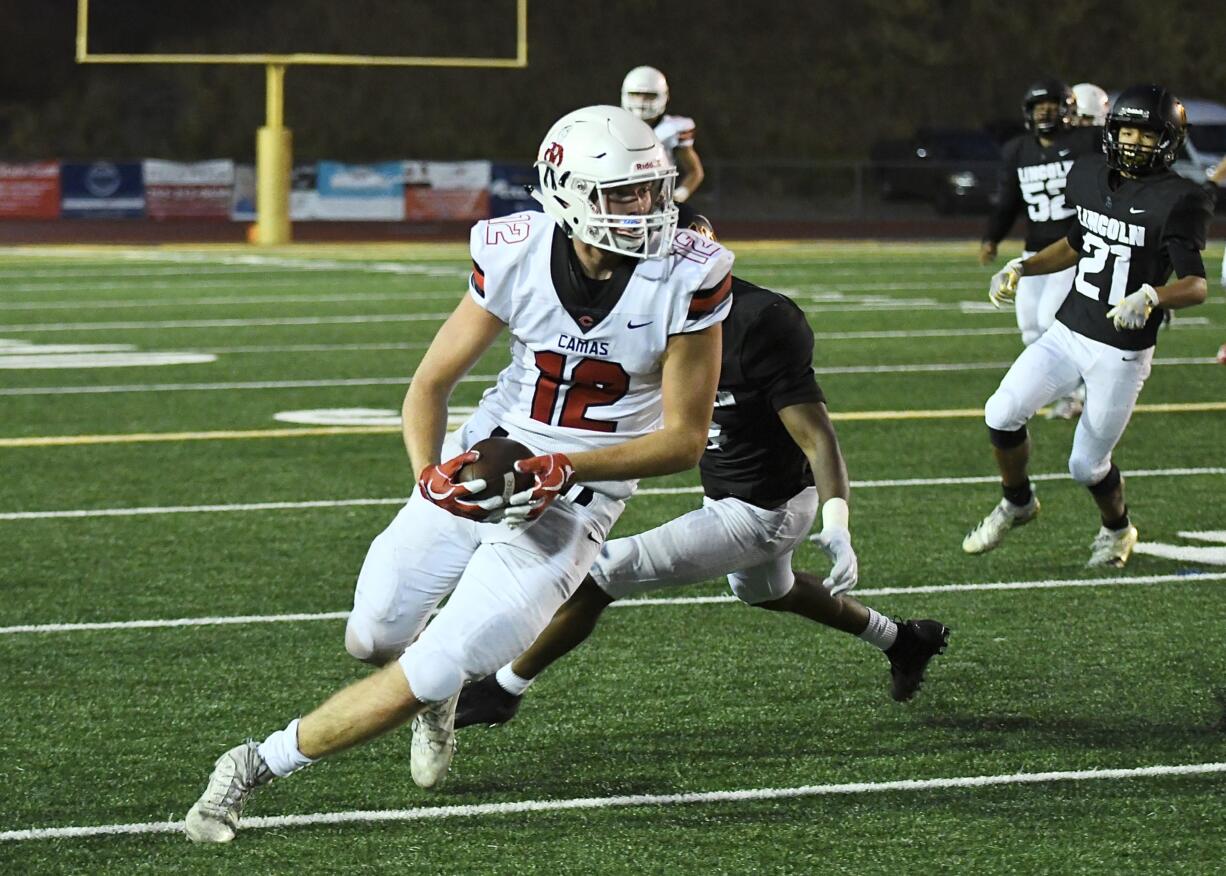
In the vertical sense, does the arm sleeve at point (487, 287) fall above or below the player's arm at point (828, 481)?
above

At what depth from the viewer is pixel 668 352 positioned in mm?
3984

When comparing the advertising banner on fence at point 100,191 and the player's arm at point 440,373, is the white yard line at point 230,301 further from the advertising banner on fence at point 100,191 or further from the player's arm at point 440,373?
the player's arm at point 440,373

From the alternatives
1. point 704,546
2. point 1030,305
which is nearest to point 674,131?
point 1030,305

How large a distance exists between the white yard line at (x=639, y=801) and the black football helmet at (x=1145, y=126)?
2.58 metres

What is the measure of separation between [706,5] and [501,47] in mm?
23151

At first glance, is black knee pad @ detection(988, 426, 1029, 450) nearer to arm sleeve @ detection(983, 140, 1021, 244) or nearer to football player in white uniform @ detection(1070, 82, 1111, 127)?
arm sleeve @ detection(983, 140, 1021, 244)

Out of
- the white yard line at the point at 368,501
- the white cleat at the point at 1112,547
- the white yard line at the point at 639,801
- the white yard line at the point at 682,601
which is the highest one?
the white yard line at the point at 639,801

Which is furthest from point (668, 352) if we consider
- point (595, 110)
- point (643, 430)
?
point (595, 110)

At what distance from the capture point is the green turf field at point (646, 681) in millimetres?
4020

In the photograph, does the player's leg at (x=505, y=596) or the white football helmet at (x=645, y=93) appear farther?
the white football helmet at (x=645, y=93)

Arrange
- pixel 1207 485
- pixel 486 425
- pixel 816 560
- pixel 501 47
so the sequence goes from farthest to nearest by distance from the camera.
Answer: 1. pixel 501 47
2. pixel 1207 485
3. pixel 816 560
4. pixel 486 425

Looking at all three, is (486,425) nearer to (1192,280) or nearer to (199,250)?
(1192,280)

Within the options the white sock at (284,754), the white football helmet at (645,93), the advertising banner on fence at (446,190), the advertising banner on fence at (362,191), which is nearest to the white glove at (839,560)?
the white sock at (284,754)

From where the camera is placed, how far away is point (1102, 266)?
6.63 meters
